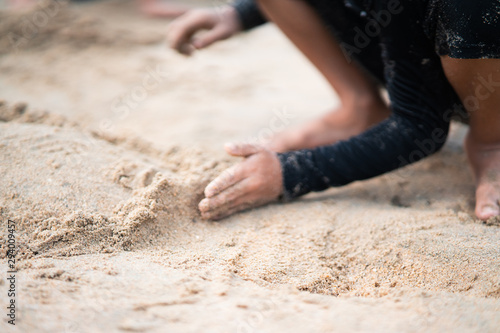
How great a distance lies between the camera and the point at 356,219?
1326 mm

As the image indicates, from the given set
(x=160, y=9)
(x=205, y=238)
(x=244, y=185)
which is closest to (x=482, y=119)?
(x=244, y=185)

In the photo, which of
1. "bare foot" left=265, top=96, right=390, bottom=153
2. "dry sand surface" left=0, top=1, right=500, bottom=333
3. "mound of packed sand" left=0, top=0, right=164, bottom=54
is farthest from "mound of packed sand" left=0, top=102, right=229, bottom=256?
"mound of packed sand" left=0, top=0, right=164, bottom=54

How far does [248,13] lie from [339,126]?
2.27 feet

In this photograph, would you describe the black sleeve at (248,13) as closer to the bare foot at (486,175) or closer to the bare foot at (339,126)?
the bare foot at (339,126)

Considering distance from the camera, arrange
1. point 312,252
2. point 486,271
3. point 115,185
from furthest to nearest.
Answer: point 115,185 < point 312,252 < point 486,271

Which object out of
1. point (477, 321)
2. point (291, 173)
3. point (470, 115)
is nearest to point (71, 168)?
point (291, 173)

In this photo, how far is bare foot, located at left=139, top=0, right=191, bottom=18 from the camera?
344cm

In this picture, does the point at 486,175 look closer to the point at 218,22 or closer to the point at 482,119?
the point at 482,119

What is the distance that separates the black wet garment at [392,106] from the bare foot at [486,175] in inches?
4.6

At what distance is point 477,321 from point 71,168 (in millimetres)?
1171

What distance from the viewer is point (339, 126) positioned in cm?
175

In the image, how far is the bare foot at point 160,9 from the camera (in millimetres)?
3438

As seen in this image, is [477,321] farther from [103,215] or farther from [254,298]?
[103,215]

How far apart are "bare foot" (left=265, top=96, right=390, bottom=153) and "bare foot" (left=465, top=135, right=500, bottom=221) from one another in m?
0.40
